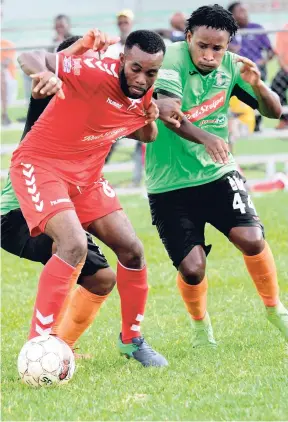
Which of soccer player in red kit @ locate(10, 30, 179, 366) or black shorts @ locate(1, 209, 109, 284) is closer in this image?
soccer player in red kit @ locate(10, 30, 179, 366)

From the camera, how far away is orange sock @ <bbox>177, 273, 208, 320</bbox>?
6.64 metres

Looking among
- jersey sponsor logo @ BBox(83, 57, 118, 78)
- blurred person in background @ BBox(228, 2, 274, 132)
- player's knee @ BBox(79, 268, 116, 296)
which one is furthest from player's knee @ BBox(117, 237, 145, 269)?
blurred person in background @ BBox(228, 2, 274, 132)

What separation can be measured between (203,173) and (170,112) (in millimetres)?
753

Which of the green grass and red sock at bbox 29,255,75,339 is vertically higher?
red sock at bbox 29,255,75,339

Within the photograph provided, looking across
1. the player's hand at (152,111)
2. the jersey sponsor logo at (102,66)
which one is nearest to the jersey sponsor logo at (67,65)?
the jersey sponsor logo at (102,66)

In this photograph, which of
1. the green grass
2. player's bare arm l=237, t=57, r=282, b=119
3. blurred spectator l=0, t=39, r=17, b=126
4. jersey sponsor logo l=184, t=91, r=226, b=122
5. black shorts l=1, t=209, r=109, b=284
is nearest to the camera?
the green grass

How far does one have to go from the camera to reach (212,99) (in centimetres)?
662

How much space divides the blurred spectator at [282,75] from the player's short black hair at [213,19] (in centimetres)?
892

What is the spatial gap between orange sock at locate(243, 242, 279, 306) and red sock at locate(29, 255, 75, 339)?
152 cm

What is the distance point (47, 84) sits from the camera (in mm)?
5293

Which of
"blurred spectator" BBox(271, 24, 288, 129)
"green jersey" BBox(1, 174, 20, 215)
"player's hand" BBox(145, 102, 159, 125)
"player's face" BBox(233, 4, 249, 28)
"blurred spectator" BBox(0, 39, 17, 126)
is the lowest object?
"blurred spectator" BBox(0, 39, 17, 126)

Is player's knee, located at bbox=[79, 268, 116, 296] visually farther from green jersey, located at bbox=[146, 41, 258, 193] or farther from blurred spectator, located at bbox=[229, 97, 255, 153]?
blurred spectator, located at bbox=[229, 97, 255, 153]

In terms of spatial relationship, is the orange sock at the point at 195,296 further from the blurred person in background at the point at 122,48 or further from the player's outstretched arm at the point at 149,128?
the blurred person in background at the point at 122,48

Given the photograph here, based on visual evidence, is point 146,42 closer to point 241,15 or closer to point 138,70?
point 138,70
